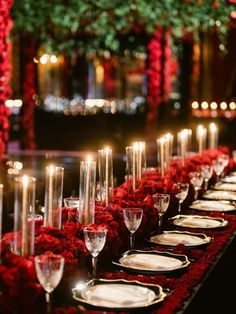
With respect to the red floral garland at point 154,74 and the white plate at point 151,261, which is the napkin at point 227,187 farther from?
the red floral garland at point 154,74

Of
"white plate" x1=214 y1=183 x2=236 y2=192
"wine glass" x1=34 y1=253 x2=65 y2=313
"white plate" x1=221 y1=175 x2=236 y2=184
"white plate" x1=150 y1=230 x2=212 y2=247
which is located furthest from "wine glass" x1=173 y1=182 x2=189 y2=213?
"wine glass" x1=34 y1=253 x2=65 y2=313

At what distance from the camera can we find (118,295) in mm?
2262

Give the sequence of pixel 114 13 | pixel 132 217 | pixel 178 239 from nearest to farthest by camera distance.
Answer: pixel 132 217, pixel 178 239, pixel 114 13

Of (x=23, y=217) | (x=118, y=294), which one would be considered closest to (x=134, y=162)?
(x=118, y=294)

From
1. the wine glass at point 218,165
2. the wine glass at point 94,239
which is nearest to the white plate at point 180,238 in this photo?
the wine glass at point 94,239

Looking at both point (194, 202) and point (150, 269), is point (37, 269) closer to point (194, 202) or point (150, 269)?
point (150, 269)

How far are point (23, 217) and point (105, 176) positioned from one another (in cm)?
140

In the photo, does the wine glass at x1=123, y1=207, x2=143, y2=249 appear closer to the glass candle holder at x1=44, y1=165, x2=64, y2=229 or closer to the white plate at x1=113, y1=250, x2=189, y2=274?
the white plate at x1=113, y1=250, x2=189, y2=274

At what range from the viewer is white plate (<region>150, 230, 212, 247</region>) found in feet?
10.2

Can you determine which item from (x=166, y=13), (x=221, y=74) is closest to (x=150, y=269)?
(x=166, y=13)

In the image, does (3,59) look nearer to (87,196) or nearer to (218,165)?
(218,165)

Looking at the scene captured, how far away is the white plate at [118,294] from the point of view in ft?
7.16

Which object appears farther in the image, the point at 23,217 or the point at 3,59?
the point at 3,59

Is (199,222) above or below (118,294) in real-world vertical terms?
above
